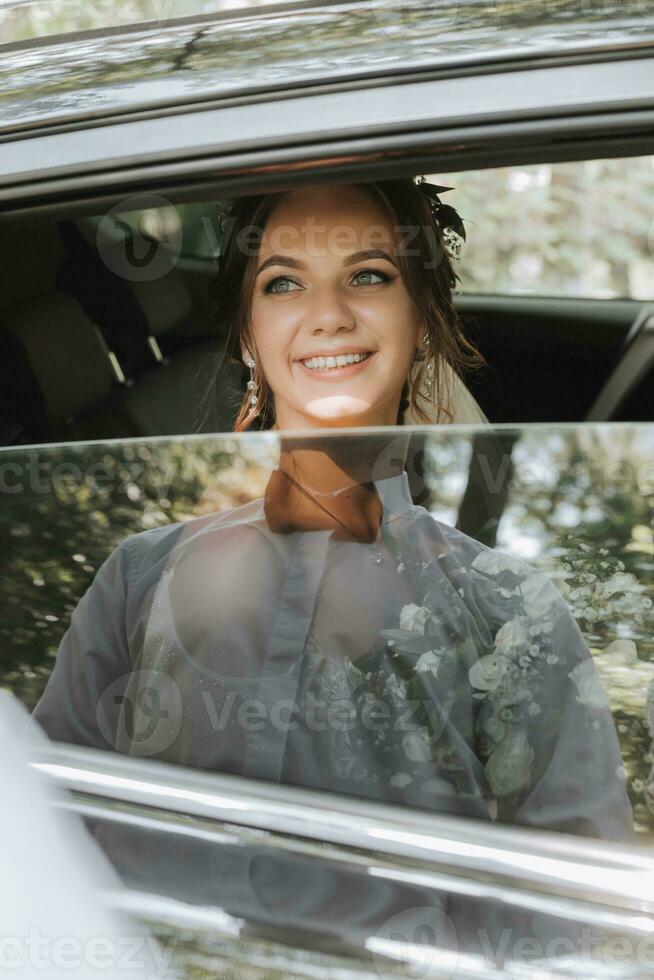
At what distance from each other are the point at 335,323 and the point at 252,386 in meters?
0.23

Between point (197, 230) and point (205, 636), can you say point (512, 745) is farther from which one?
point (197, 230)

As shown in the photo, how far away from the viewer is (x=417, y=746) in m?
1.14

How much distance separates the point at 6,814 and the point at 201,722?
245mm

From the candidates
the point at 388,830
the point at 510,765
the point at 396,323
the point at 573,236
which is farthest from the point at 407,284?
the point at 573,236

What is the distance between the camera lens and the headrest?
1.82m

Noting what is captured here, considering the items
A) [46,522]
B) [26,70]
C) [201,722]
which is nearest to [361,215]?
[26,70]

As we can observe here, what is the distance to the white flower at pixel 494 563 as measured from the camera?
48.9 inches

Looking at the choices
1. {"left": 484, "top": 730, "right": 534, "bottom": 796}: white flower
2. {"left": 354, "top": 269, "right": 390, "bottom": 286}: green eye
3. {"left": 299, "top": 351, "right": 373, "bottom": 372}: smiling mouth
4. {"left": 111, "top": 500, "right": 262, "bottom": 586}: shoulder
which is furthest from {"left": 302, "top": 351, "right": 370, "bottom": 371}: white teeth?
{"left": 484, "top": 730, "right": 534, "bottom": 796}: white flower

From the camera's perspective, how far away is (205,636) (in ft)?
4.20

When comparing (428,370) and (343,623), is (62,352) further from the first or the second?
(343,623)

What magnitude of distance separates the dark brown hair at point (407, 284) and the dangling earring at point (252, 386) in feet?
0.04

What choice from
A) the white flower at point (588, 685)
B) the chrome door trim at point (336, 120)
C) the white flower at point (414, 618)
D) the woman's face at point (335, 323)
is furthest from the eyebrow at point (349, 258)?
the white flower at point (588, 685)

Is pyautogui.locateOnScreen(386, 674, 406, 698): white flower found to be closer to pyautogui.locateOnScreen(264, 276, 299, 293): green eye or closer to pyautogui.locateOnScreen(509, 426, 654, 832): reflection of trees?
pyautogui.locateOnScreen(509, 426, 654, 832): reflection of trees

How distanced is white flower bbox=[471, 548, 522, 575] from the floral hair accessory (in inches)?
18.4
